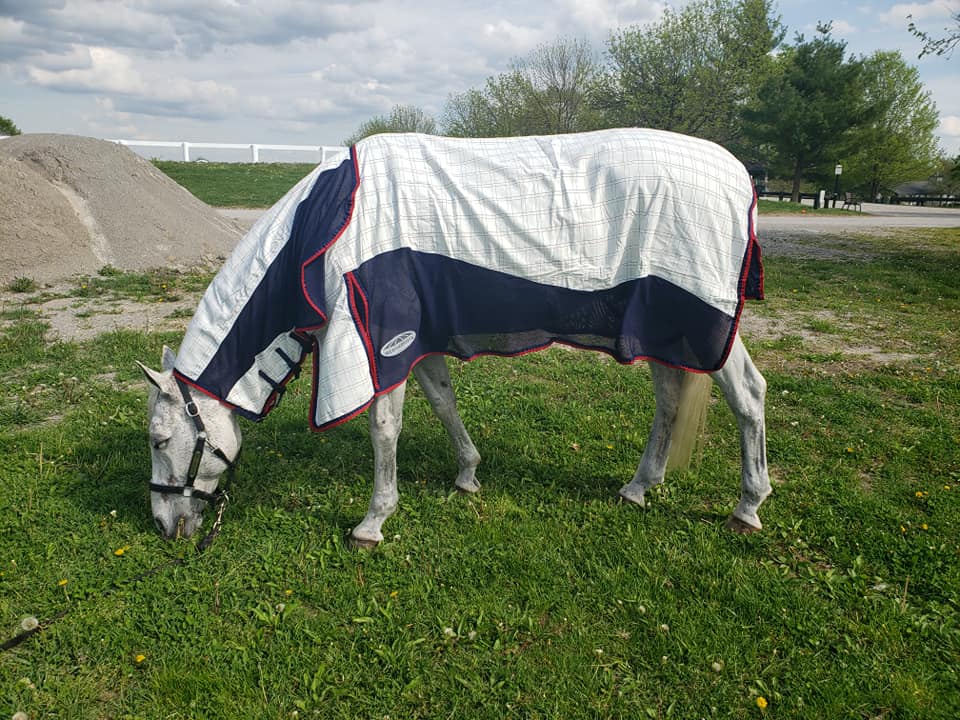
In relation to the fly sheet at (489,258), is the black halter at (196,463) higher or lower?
lower

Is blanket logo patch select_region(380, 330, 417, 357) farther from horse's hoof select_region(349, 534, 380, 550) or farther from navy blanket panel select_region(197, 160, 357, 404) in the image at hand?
horse's hoof select_region(349, 534, 380, 550)

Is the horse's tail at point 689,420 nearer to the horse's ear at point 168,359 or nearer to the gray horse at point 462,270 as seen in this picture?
the gray horse at point 462,270

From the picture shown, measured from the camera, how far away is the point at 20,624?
3.16m

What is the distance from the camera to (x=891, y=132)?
45.1 metres

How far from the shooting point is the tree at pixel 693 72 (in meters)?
37.1

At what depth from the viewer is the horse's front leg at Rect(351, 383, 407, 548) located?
11.7 ft

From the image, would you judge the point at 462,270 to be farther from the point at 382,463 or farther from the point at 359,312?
the point at 382,463

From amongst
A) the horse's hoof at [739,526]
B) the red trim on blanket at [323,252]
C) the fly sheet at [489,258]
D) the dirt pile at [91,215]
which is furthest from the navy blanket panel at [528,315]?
the dirt pile at [91,215]

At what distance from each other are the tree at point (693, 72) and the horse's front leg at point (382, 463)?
37154 millimetres

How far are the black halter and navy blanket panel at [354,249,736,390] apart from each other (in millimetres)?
1075

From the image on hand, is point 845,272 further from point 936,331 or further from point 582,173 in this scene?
point 582,173

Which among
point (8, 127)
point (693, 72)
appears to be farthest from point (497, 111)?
point (8, 127)

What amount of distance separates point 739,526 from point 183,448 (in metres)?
3.20

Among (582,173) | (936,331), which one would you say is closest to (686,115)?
(936,331)
